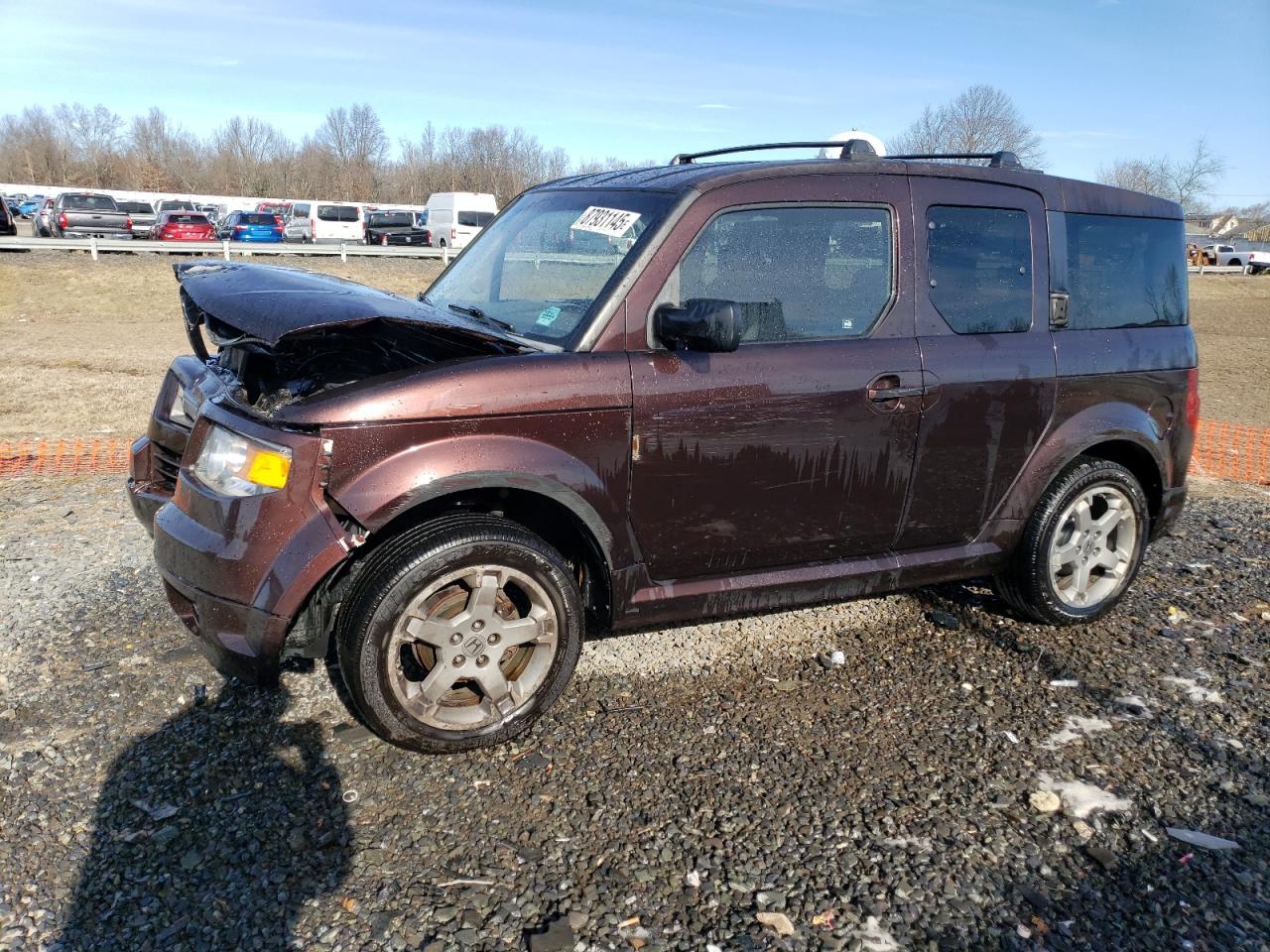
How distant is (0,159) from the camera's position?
91562 millimetres

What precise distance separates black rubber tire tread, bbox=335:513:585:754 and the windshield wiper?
866 millimetres

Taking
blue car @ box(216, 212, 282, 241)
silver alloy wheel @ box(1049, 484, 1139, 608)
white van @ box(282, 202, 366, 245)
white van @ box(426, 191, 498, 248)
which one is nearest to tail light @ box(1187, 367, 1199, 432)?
silver alloy wheel @ box(1049, 484, 1139, 608)

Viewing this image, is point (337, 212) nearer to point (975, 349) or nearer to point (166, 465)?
point (166, 465)

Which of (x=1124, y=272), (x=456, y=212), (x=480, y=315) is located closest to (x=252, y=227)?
(x=456, y=212)

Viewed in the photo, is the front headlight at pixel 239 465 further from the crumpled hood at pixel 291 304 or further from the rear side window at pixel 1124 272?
the rear side window at pixel 1124 272

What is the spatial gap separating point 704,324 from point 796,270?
2.20 ft

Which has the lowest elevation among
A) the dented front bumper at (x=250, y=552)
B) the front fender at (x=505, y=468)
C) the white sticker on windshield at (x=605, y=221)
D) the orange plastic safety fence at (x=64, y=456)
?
the orange plastic safety fence at (x=64, y=456)

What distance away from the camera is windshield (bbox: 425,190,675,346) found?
141 inches

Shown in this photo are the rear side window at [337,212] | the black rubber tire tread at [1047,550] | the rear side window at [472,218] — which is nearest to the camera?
the black rubber tire tread at [1047,550]

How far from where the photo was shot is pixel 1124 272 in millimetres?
4543

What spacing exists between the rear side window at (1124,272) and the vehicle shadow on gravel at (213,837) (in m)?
3.67

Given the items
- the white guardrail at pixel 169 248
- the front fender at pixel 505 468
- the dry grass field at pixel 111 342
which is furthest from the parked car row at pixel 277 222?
the front fender at pixel 505 468

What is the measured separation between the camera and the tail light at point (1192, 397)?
4.67 m

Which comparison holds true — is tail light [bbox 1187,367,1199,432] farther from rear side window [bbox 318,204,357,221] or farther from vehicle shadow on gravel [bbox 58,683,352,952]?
rear side window [bbox 318,204,357,221]
